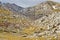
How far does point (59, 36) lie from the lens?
2566 inches

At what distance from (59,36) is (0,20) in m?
70.5

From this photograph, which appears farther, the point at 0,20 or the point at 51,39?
the point at 0,20

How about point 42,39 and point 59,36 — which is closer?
point 59,36

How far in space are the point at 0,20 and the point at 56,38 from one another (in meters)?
69.9

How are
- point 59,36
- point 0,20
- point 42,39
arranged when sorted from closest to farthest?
point 59,36 → point 42,39 → point 0,20

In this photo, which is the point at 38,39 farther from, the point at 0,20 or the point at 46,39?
the point at 0,20

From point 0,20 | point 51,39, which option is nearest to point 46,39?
point 51,39

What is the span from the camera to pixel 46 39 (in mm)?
67438

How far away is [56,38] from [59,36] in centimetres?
109

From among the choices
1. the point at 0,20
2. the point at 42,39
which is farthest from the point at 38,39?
the point at 0,20

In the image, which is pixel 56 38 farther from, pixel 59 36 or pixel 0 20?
pixel 0 20

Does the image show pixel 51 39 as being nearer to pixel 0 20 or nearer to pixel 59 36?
pixel 59 36

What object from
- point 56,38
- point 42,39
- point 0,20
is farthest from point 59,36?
point 0,20

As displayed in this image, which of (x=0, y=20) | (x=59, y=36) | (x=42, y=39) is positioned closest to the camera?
(x=59, y=36)
